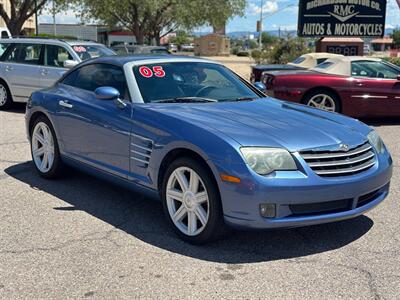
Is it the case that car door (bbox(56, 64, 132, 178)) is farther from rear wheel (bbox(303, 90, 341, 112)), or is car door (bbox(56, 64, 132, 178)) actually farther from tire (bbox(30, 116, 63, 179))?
rear wheel (bbox(303, 90, 341, 112))

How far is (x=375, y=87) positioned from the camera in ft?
34.1

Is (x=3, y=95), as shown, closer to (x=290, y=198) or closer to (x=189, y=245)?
(x=189, y=245)

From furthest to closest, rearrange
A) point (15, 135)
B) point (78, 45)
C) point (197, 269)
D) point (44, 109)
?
point (78, 45), point (15, 135), point (44, 109), point (197, 269)

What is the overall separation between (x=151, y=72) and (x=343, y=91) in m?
6.16

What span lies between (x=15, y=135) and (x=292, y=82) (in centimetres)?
524

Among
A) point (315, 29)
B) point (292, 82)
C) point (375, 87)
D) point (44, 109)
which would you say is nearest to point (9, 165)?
point (44, 109)

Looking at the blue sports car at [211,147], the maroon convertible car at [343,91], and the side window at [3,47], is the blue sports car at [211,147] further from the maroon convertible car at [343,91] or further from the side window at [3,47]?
the side window at [3,47]

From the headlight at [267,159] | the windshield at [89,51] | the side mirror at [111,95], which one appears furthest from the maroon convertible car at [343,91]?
the headlight at [267,159]

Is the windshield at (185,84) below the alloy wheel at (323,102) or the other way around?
the other way around

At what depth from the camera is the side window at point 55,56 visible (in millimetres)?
11203

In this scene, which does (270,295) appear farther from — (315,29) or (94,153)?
(315,29)

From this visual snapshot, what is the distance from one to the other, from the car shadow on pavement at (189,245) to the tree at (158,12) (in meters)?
31.0

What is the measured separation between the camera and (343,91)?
10328 mm

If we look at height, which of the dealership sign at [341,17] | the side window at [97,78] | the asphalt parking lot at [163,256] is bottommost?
the asphalt parking lot at [163,256]
